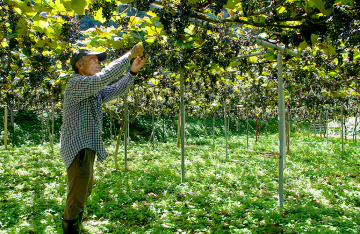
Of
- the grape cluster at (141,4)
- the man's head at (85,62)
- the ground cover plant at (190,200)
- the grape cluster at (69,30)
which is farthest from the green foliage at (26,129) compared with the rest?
the grape cluster at (141,4)

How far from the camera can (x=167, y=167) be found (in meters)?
6.99

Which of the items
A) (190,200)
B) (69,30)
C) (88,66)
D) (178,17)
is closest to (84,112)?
(88,66)

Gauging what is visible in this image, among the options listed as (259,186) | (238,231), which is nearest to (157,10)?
(238,231)

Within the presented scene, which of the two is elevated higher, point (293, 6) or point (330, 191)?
point (293, 6)

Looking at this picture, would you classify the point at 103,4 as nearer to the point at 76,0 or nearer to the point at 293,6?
the point at 76,0

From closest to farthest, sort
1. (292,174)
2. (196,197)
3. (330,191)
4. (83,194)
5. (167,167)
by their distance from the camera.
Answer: (83,194)
(196,197)
(330,191)
(292,174)
(167,167)

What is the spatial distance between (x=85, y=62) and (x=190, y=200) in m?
2.87

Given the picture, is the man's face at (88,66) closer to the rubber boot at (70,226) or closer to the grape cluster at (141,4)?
the grape cluster at (141,4)

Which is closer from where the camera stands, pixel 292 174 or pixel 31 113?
pixel 292 174

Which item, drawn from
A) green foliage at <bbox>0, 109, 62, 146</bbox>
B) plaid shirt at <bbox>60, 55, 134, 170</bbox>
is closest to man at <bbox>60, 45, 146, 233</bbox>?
plaid shirt at <bbox>60, 55, 134, 170</bbox>

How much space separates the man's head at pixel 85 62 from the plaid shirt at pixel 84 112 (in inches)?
6.0

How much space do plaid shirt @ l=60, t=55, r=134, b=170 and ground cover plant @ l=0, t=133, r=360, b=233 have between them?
1.51m

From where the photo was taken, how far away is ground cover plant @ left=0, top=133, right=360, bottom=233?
3012mm

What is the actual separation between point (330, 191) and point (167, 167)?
408cm
